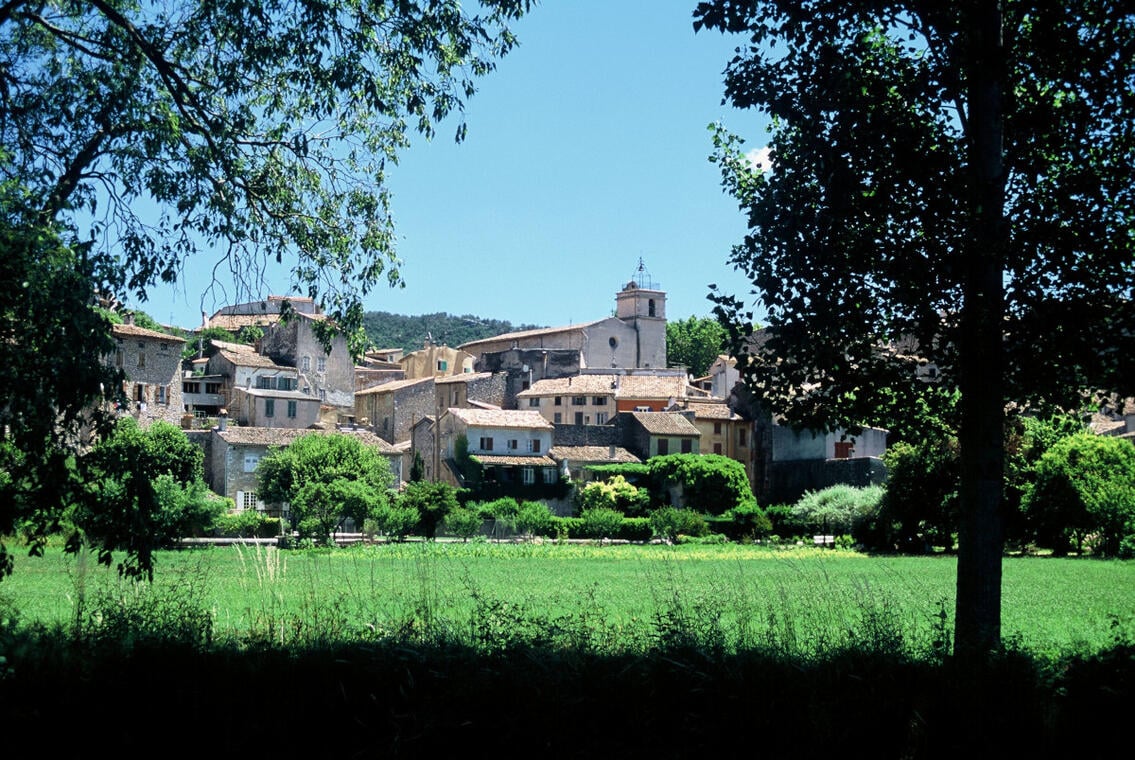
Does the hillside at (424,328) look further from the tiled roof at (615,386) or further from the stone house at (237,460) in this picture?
the stone house at (237,460)

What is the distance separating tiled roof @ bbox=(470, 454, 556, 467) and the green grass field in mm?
16138

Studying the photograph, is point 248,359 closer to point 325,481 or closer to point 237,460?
point 237,460

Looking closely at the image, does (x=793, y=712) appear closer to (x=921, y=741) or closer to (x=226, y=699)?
(x=921, y=741)

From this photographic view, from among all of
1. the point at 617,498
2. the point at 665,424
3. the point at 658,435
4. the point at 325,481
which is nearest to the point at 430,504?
the point at 325,481

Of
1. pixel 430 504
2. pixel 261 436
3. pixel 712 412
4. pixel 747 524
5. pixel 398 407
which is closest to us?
pixel 430 504

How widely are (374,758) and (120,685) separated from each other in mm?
2030

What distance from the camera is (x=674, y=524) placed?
54812 mm

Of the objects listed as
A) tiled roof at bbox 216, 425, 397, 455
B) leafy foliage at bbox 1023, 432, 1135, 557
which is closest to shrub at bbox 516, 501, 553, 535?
tiled roof at bbox 216, 425, 397, 455

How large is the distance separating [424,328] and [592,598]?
160277 millimetres

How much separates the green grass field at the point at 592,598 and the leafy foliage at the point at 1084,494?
157 inches

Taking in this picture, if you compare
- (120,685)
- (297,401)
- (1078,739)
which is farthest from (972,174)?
(297,401)

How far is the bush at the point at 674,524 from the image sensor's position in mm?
54625

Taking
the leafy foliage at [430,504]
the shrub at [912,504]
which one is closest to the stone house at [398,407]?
the leafy foliage at [430,504]

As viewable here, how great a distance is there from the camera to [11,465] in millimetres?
8195
